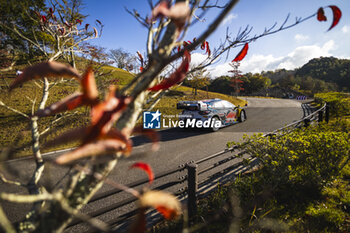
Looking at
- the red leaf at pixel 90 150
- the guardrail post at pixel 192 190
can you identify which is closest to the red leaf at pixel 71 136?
the red leaf at pixel 90 150

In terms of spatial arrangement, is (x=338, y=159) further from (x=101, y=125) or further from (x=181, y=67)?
(x=101, y=125)

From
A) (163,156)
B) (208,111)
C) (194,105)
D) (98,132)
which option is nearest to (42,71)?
(98,132)

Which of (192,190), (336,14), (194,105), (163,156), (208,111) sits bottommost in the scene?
(163,156)

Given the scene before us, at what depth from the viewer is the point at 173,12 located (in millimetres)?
465

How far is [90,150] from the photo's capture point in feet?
1.31

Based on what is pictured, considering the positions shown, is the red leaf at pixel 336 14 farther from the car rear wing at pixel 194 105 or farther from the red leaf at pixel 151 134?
the car rear wing at pixel 194 105

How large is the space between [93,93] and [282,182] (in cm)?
382

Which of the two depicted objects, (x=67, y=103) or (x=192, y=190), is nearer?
(x=67, y=103)

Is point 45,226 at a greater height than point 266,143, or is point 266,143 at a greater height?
point 45,226

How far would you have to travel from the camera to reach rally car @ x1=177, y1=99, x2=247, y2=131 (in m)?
8.46

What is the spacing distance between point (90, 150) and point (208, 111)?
832cm

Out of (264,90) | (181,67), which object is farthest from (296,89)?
(181,67)

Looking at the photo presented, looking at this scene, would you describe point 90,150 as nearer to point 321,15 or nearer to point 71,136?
point 71,136

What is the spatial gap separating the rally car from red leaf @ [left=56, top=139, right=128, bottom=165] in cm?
805
